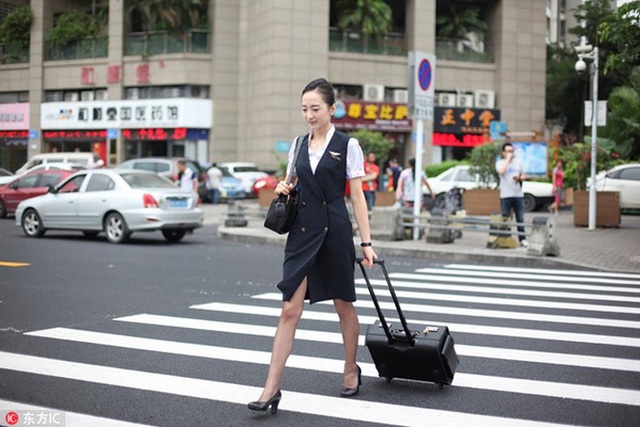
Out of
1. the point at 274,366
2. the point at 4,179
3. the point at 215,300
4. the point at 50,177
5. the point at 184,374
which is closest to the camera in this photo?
the point at 274,366

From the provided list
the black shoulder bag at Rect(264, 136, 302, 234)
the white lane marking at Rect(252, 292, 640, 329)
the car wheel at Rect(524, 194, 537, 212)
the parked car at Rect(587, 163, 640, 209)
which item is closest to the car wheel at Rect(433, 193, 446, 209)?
the car wheel at Rect(524, 194, 537, 212)

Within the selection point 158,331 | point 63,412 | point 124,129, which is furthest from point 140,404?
point 124,129

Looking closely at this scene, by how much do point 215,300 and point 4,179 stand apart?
2118cm

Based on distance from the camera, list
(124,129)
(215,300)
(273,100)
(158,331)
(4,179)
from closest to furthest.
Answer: (158,331) → (215,300) → (4,179) → (273,100) → (124,129)

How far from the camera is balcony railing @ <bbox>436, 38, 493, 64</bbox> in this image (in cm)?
4594

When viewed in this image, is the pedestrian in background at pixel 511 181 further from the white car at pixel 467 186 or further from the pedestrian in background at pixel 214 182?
the pedestrian in background at pixel 214 182

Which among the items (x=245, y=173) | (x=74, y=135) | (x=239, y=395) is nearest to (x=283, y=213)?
(x=239, y=395)

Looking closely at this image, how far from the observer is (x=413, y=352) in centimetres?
569

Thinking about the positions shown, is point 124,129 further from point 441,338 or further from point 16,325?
point 441,338

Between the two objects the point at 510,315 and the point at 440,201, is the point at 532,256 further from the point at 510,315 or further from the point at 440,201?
the point at 440,201

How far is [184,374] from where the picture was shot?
6.29 metres

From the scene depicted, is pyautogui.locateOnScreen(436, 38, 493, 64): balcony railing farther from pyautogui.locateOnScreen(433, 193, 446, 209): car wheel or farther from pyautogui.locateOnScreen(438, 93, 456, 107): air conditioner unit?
pyautogui.locateOnScreen(433, 193, 446, 209): car wheel

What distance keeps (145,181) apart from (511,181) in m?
7.74

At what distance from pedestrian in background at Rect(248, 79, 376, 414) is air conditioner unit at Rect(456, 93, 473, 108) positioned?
4071cm
